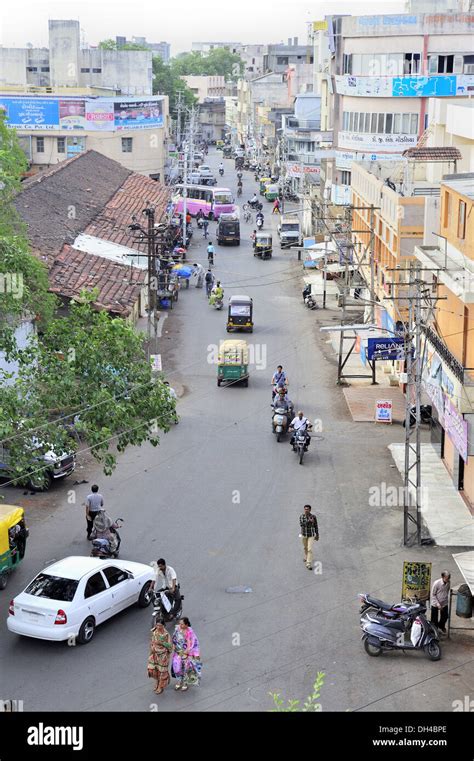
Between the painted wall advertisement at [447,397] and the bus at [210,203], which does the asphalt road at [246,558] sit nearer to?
the painted wall advertisement at [447,397]

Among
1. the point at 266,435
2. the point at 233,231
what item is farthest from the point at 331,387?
the point at 233,231

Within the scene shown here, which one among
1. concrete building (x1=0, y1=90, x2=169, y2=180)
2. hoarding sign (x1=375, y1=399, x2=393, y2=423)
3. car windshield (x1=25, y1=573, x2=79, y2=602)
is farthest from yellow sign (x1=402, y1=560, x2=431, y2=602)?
concrete building (x1=0, y1=90, x2=169, y2=180)

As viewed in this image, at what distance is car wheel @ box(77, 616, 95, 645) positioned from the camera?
2061cm

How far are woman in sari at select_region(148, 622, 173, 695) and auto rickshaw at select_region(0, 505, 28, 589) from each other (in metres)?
5.36

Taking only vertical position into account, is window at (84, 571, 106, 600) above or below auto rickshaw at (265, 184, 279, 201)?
below

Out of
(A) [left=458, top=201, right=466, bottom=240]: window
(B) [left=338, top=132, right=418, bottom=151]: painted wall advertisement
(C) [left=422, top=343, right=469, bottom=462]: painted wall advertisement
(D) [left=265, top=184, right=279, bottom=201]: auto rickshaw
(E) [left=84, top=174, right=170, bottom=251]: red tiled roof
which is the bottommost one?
(D) [left=265, top=184, right=279, bottom=201]: auto rickshaw

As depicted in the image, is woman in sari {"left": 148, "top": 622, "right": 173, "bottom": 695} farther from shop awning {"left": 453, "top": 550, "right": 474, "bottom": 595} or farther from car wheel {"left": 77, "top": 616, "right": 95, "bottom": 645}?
shop awning {"left": 453, "top": 550, "right": 474, "bottom": 595}

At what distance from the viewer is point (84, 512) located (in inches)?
1107

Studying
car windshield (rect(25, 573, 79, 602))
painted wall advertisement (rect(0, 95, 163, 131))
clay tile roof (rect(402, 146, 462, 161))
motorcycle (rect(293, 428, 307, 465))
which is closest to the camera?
car windshield (rect(25, 573, 79, 602))

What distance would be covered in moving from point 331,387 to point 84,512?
15215 millimetres

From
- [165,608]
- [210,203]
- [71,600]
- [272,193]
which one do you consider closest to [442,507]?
[165,608]

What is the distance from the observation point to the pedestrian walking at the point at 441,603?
21328mm

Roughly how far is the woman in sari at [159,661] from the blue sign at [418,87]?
49.9m

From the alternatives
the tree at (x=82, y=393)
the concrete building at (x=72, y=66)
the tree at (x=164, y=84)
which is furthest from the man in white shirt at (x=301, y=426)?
the tree at (x=164, y=84)
